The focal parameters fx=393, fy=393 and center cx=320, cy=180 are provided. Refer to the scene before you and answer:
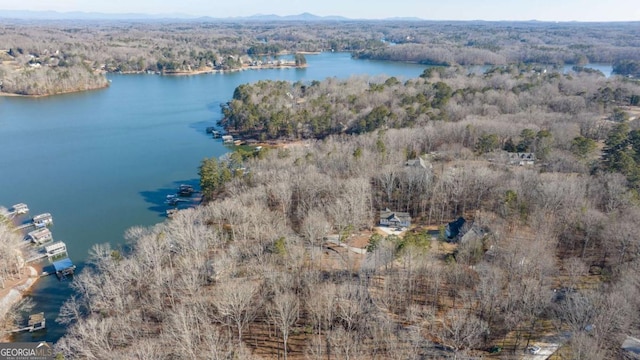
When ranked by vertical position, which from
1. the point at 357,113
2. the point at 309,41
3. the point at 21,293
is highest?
the point at 309,41

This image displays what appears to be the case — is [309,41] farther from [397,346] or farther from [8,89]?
[397,346]

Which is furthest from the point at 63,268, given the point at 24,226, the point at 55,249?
the point at 24,226

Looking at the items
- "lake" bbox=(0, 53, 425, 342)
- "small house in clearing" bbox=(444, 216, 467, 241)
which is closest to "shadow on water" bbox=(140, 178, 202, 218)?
"lake" bbox=(0, 53, 425, 342)

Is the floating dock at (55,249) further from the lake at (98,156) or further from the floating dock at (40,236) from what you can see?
the floating dock at (40,236)

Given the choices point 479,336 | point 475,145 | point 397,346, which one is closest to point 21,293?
point 397,346

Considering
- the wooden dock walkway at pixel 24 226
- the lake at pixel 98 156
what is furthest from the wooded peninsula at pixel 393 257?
the wooden dock walkway at pixel 24 226

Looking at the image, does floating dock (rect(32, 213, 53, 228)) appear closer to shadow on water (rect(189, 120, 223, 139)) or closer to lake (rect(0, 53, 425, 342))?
lake (rect(0, 53, 425, 342))
